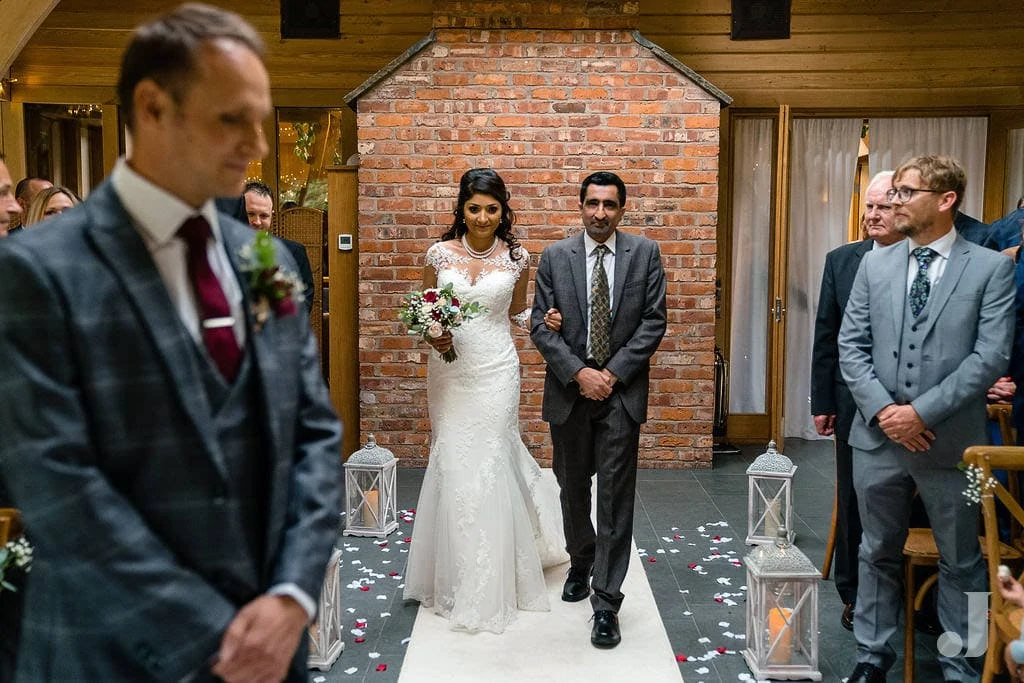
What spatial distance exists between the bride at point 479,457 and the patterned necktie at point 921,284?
5.86ft

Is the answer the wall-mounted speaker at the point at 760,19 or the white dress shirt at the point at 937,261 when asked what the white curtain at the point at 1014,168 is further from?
the white dress shirt at the point at 937,261

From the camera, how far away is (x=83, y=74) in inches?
306

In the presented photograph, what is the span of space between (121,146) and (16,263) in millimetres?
7280

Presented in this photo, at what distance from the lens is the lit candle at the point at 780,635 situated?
347 cm

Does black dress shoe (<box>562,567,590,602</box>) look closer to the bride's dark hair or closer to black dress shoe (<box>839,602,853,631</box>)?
black dress shoe (<box>839,602,853,631</box>)

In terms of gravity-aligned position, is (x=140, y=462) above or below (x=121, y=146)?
below

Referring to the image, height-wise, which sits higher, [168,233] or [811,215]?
[811,215]

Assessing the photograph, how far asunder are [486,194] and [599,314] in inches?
32.2

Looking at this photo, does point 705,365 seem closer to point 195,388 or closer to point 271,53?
point 271,53

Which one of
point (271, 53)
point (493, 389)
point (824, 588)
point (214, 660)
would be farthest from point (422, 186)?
point (214, 660)

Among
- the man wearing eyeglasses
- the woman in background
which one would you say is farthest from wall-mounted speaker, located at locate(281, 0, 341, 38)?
the man wearing eyeglasses

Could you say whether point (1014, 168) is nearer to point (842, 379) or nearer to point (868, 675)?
point (842, 379)

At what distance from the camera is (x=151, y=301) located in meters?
1.42

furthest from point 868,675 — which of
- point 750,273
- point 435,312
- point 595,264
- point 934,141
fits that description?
point 934,141
